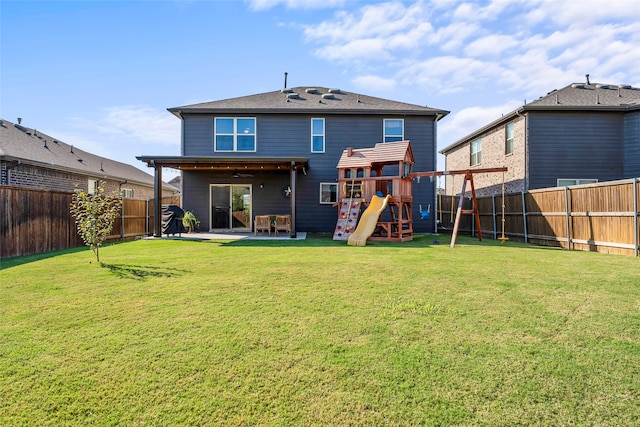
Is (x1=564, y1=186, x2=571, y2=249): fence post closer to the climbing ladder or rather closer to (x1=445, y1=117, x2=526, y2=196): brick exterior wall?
(x1=445, y1=117, x2=526, y2=196): brick exterior wall

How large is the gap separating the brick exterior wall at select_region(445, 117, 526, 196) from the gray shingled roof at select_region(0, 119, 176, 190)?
18783 millimetres

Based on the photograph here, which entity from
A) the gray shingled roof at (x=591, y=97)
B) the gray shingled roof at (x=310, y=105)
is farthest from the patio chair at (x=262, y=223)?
the gray shingled roof at (x=591, y=97)

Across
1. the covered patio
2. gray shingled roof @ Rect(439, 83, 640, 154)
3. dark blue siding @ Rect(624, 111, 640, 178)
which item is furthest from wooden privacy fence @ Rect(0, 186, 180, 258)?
dark blue siding @ Rect(624, 111, 640, 178)

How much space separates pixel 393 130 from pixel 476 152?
622cm

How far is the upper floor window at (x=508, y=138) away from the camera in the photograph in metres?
14.5

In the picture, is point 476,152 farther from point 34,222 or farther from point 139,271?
point 34,222

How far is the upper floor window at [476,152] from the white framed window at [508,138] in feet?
7.82

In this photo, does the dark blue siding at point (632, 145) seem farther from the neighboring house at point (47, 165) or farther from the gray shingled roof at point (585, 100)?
the neighboring house at point (47, 165)

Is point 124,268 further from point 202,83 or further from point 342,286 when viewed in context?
point 202,83

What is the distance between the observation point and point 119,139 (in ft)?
66.8

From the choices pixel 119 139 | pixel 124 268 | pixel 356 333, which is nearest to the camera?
pixel 356 333

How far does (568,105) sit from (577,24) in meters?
4.70

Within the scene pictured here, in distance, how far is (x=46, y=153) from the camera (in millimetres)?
14766

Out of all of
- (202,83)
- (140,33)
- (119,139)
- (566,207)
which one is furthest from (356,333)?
(119,139)
